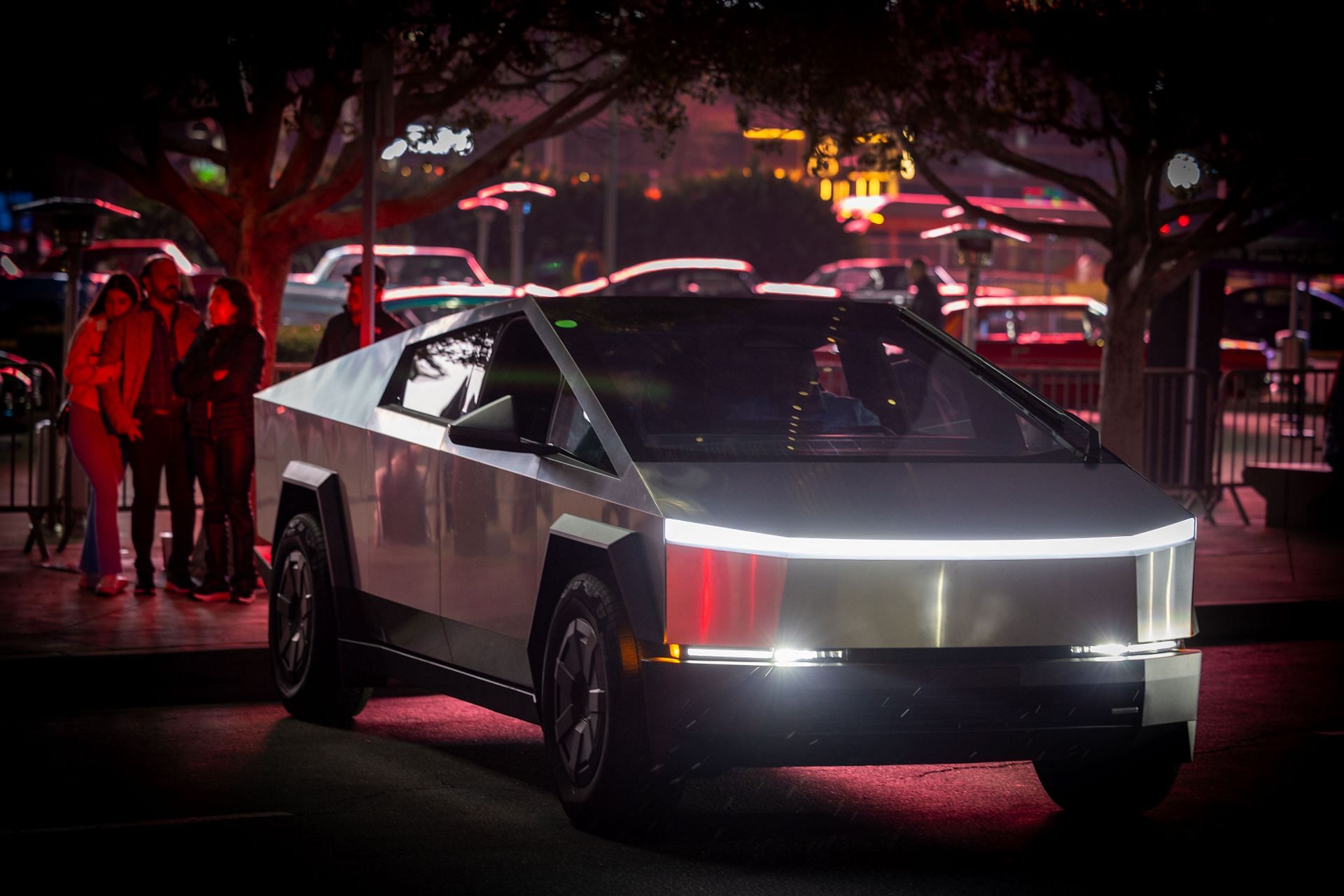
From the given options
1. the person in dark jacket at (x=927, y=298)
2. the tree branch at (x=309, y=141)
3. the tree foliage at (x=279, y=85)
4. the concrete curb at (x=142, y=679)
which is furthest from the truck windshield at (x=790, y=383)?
the person in dark jacket at (x=927, y=298)

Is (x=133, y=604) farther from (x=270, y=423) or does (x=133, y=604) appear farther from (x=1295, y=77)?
(x=1295, y=77)

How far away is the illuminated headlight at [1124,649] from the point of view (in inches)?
211

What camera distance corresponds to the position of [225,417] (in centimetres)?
1021

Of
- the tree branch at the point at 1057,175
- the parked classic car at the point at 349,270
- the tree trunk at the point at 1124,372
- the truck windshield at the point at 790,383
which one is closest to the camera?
the truck windshield at the point at 790,383

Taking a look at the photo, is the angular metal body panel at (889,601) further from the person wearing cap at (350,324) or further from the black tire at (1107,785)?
the person wearing cap at (350,324)

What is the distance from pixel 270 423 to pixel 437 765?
7.16 feet

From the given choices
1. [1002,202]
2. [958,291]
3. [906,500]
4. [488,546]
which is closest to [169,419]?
[488,546]

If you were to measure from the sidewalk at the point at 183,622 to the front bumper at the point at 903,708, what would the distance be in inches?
151

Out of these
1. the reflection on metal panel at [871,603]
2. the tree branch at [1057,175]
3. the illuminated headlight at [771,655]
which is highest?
the tree branch at [1057,175]

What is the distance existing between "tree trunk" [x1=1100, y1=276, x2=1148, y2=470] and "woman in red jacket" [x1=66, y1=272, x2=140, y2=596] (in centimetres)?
795

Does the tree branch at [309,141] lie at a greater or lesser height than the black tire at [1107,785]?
greater

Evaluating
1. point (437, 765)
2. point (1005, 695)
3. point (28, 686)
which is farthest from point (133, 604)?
point (1005, 695)

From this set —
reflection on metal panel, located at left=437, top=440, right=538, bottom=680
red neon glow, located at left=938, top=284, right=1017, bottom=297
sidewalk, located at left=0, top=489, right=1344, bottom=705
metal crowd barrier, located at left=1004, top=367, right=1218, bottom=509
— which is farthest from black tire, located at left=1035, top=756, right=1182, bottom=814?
red neon glow, located at left=938, top=284, right=1017, bottom=297

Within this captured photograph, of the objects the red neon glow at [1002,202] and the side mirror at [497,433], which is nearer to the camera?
the side mirror at [497,433]
